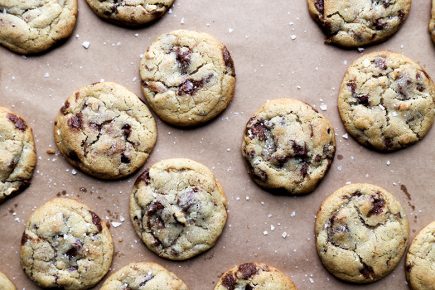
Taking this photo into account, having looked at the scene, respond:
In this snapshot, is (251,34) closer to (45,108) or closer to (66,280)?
(45,108)

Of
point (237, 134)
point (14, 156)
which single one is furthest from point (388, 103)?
point (14, 156)

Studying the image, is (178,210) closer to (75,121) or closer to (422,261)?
(75,121)

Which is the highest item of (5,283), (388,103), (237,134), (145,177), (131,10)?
(131,10)

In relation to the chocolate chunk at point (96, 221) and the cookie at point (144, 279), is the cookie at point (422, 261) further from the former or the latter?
the chocolate chunk at point (96, 221)

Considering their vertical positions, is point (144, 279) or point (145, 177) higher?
point (145, 177)

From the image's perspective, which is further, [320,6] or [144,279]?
[320,6]

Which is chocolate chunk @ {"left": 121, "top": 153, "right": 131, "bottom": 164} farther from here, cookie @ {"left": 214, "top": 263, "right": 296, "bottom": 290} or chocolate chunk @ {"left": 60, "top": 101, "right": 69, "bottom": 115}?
cookie @ {"left": 214, "top": 263, "right": 296, "bottom": 290}
